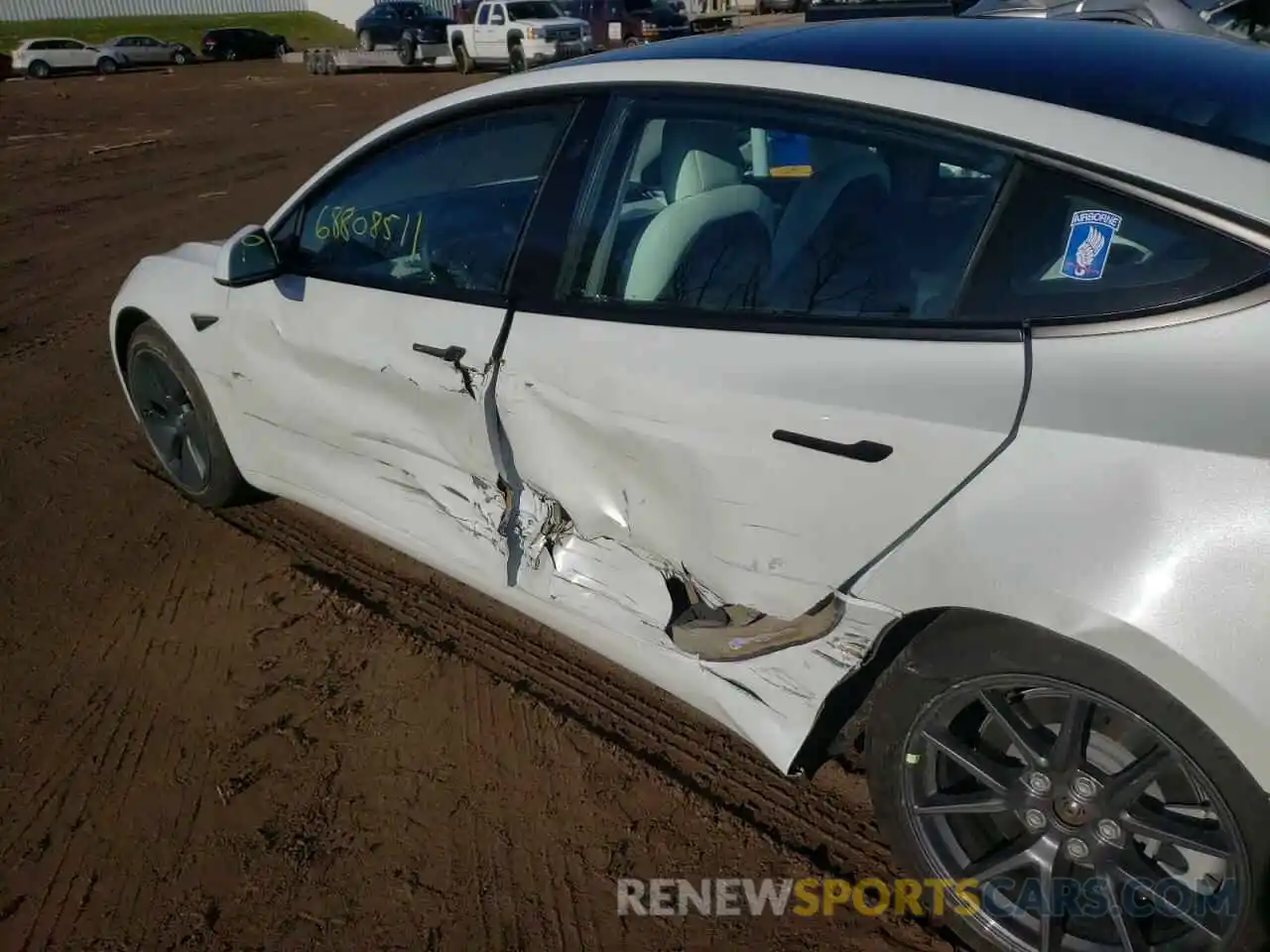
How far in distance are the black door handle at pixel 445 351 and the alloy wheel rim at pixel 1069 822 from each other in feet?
4.88

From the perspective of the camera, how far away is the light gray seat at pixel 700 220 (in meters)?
2.49

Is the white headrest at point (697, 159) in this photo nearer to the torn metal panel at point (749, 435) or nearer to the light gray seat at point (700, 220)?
the light gray seat at point (700, 220)

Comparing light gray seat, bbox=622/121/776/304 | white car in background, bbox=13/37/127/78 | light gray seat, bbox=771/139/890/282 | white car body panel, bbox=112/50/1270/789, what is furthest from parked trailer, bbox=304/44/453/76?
light gray seat, bbox=771/139/890/282

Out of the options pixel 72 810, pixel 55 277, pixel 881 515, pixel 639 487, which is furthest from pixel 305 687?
pixel 55 277

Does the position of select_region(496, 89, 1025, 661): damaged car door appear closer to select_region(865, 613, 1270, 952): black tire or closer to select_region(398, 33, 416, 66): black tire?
select_region(865, 613, 1270, 952): black tire

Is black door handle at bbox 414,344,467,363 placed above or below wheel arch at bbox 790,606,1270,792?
above

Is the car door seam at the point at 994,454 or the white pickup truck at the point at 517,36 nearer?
the car door seam at the point at 994,454

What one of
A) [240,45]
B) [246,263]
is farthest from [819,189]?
[240,45]

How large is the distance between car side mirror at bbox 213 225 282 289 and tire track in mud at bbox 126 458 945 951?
1.14 m

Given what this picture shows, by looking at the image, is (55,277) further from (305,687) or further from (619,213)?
(619,213)

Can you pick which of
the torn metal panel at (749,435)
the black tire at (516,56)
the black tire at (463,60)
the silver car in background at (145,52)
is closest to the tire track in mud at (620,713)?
the torn metal panel at (749,435)

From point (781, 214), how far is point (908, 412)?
2.48ft

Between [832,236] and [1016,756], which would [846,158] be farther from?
[1016,756]

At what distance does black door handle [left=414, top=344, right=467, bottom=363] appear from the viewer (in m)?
2.78
